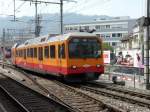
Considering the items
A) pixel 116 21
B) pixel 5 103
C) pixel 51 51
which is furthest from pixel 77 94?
pixel 116 21

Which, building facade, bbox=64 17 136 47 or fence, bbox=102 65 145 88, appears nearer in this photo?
fence, bbox=102 65 145 88

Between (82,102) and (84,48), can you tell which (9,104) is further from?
(84,48)

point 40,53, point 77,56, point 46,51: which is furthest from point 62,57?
point 40,53

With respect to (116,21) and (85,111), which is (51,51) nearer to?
(85,111)

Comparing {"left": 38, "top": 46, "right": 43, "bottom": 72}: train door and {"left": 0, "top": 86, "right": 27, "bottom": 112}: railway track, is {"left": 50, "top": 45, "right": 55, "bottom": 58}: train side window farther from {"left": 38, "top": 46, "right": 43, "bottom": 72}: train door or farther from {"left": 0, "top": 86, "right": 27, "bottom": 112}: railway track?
{"left": 0, "top": 86, "right": 27, "bottom": 112}: railway track

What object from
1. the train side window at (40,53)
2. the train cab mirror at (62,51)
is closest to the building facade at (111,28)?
the train side window at (40,53)

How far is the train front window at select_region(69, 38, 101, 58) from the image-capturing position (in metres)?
22.7

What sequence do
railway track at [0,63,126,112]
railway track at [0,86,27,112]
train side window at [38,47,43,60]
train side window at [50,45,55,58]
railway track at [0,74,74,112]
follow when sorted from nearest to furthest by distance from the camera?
railway track at [0,63,126,112]
railway track at [0,74,74,112]
railway track at [0,86,27,112]
train side window at [50,45,55,58]
train side window at [38,47,43,60]

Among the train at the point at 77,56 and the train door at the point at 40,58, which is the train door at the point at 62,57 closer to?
the train at the point at 77,56

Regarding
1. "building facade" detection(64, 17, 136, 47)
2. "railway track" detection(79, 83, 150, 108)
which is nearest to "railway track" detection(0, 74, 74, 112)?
"railway track" detection(79, 83, 150, 108)

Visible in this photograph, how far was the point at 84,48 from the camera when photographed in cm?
2303

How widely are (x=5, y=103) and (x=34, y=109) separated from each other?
2429mm

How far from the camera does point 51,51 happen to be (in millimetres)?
25188

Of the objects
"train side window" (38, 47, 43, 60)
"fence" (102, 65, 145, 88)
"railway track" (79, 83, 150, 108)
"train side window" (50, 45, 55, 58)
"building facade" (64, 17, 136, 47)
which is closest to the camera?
"railway track" (79, 83, 150, 108)
